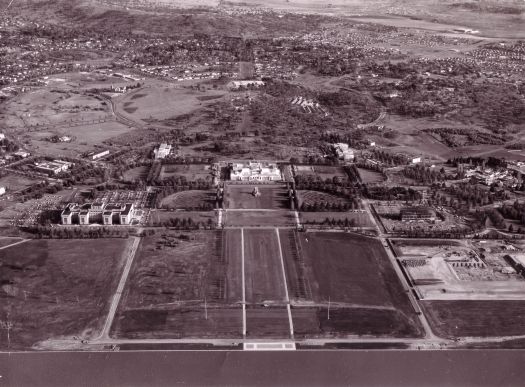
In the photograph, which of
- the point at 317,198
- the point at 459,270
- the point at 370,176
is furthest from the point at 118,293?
the point at 370,176

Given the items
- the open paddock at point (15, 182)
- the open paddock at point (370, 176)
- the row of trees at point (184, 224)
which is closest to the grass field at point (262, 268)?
the row of trees at point (184, 224)

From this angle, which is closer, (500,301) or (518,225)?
(500,301)

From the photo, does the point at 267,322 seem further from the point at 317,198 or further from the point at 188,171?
the point at 188,171

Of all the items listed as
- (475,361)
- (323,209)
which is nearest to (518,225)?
(323,209)

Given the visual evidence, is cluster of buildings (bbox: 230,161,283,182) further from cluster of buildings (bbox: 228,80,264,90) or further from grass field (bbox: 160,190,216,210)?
cluster of buildings (bbox: 228,80,264,90)

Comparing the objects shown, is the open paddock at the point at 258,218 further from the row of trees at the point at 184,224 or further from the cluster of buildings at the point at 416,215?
the cluster of buildings at the point at 416,215

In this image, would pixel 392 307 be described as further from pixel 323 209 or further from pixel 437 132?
pixel 437 132
